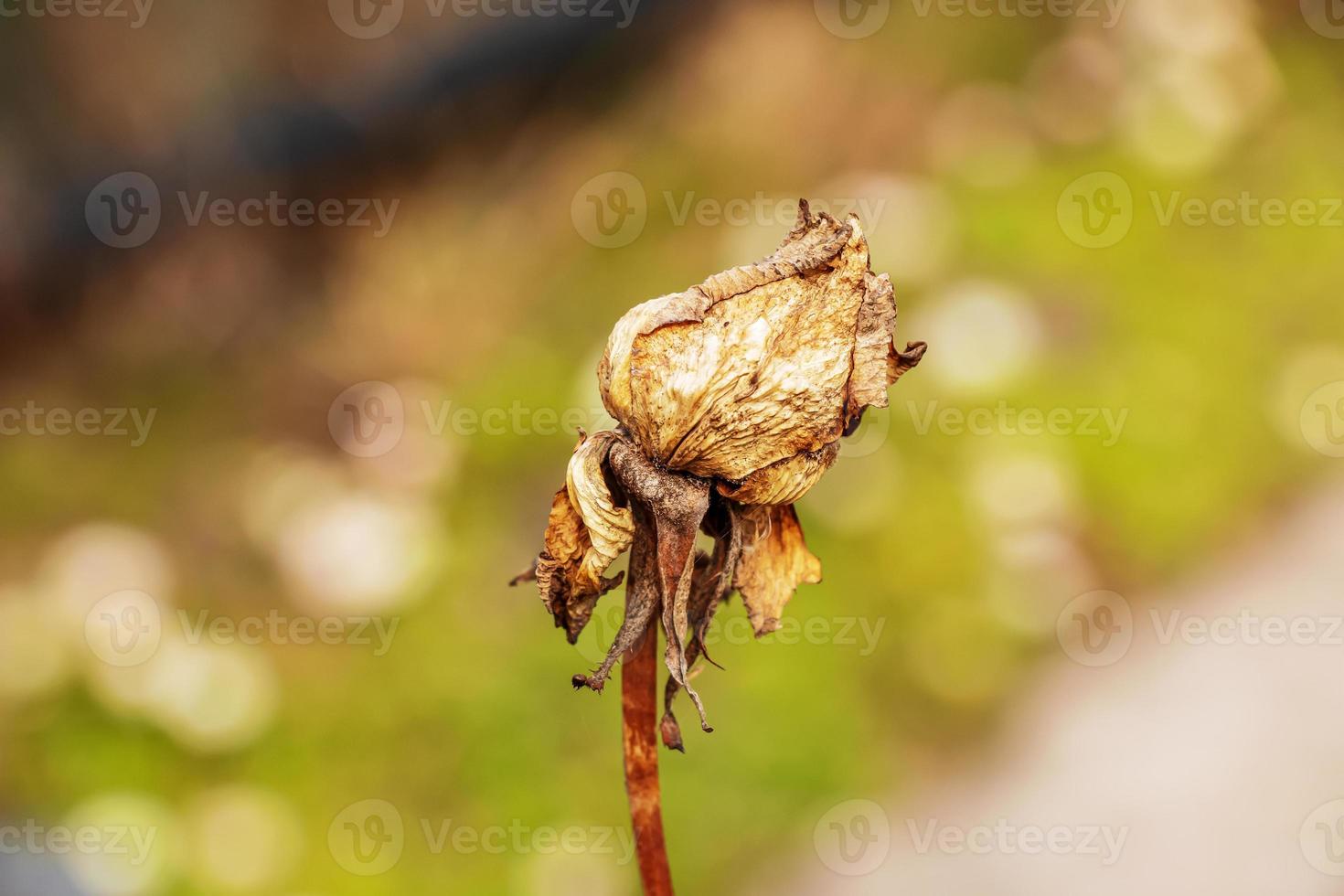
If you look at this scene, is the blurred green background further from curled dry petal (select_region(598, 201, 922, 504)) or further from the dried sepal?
curled dry petal (select_region(598, 201, 922, 504))

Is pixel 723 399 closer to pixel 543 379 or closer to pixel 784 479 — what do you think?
pixel 784 479

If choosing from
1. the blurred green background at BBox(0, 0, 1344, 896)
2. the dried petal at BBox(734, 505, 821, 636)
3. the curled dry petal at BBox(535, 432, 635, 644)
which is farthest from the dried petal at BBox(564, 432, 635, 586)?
the blurred green background at BBox(0, 0, 1344, 896)

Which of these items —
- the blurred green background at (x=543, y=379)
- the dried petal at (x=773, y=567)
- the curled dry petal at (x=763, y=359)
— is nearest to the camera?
the curled dry petal at (x=763, y=359)

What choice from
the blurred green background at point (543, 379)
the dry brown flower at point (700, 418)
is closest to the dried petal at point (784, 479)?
the dry brown flower at point (700, 418)

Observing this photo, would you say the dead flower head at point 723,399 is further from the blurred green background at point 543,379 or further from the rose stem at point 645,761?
the blurred green background at point 543,379

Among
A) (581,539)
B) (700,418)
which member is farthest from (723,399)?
(581,539)
